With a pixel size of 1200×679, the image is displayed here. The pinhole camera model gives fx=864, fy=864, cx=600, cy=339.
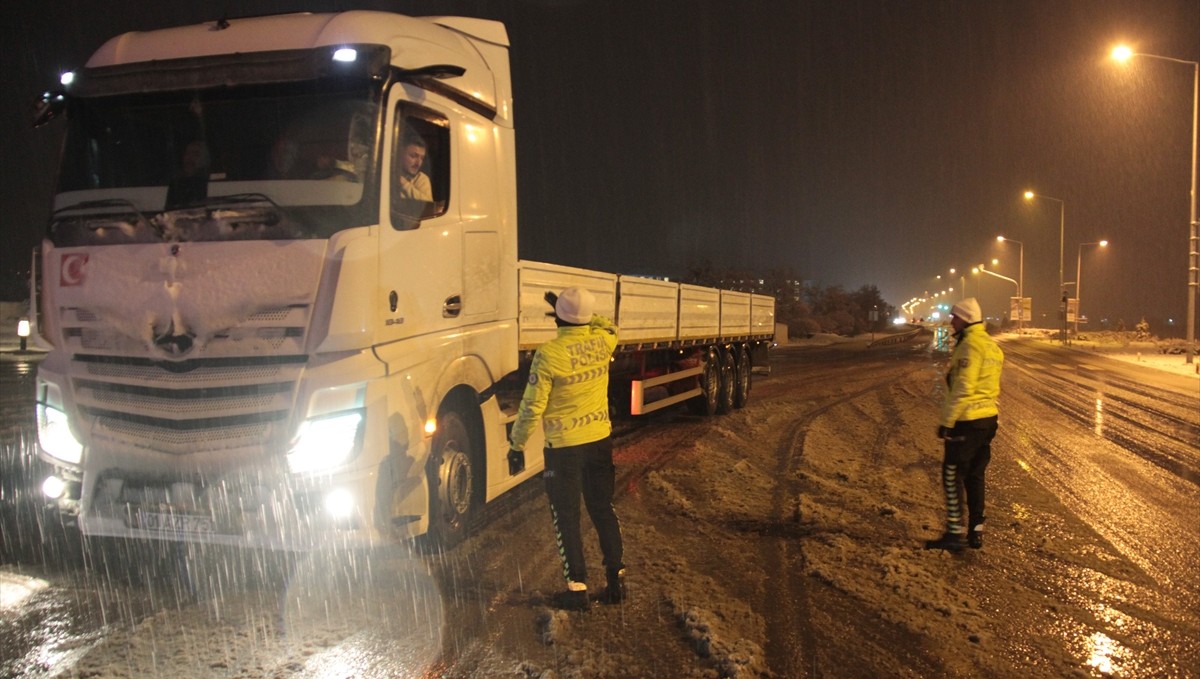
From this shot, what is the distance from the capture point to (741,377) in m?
15.8

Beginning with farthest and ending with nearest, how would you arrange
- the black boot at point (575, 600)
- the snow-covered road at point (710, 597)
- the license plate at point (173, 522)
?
the black boot at point (575, 600), the license plate at point (173, 522), the snow-covered road at point (710, 597)

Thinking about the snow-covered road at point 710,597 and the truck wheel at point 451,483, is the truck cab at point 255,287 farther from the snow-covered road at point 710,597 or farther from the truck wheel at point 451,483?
the snow-covered road at point 710,597

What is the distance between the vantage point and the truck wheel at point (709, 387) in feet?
45.5

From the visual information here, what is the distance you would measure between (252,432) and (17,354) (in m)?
28.7

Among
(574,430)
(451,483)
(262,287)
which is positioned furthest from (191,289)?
(574,430)

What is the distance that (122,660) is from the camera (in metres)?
4.26

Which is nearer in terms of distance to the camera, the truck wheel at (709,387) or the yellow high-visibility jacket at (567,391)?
the yellow high-visibility jacket at (567,391)

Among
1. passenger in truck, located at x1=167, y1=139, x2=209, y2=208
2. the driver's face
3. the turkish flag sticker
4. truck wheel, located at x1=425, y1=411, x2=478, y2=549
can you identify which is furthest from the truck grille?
the driver's face

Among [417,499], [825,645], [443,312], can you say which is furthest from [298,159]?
[825,645]

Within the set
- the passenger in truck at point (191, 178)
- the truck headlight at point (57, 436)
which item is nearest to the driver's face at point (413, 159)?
the passenger in truck at point (191, 178)

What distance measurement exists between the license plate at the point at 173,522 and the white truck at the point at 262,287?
15mm

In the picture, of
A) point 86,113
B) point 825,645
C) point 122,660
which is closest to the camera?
point 122,660

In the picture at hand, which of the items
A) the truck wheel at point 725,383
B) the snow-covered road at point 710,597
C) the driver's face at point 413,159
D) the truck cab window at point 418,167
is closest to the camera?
the snow-covered road at point 710,597

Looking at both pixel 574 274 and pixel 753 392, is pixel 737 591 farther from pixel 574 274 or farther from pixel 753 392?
pixel 753 392
